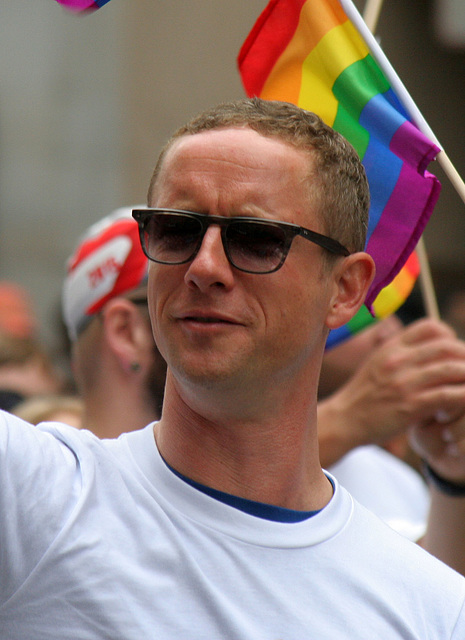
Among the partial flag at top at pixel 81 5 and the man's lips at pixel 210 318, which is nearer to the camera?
the man's lips at pixel 210 318

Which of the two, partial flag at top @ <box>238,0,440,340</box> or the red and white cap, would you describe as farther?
the red and white cap

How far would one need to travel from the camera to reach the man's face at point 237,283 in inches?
77.0

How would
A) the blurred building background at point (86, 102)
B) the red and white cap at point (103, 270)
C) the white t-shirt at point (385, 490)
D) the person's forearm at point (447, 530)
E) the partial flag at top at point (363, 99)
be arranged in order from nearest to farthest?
the partial flag at top at point (363, 99), the person's forearm at point (447, 530), the red and white cap at point (103, 270), the white t-shirt at point (385, 490), the blurred building background at point (86, 102)

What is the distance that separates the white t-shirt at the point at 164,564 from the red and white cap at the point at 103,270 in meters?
1.69

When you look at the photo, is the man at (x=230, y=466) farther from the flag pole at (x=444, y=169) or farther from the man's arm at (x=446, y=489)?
the man's arm at (x=446, y=489)

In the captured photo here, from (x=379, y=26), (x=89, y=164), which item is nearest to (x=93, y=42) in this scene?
(x=89, y=164)

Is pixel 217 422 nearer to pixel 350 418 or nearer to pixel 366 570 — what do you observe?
pixel 366 570

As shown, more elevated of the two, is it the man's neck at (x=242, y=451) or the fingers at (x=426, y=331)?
the man's neck at (x=242, y=451)

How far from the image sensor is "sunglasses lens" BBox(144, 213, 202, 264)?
200 centimetres

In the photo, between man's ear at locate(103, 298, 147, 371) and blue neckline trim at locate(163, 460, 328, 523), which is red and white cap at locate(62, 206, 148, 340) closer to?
man's ear at locate(103, 298, 147, 371)

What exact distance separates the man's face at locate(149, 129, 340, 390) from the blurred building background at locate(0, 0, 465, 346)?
7.94 meters

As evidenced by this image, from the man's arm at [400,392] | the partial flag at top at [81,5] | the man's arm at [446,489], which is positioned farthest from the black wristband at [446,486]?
the partial flag at top at [81,5]

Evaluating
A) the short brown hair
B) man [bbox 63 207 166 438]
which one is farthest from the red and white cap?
the short brown hair

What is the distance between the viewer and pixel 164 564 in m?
1.85
